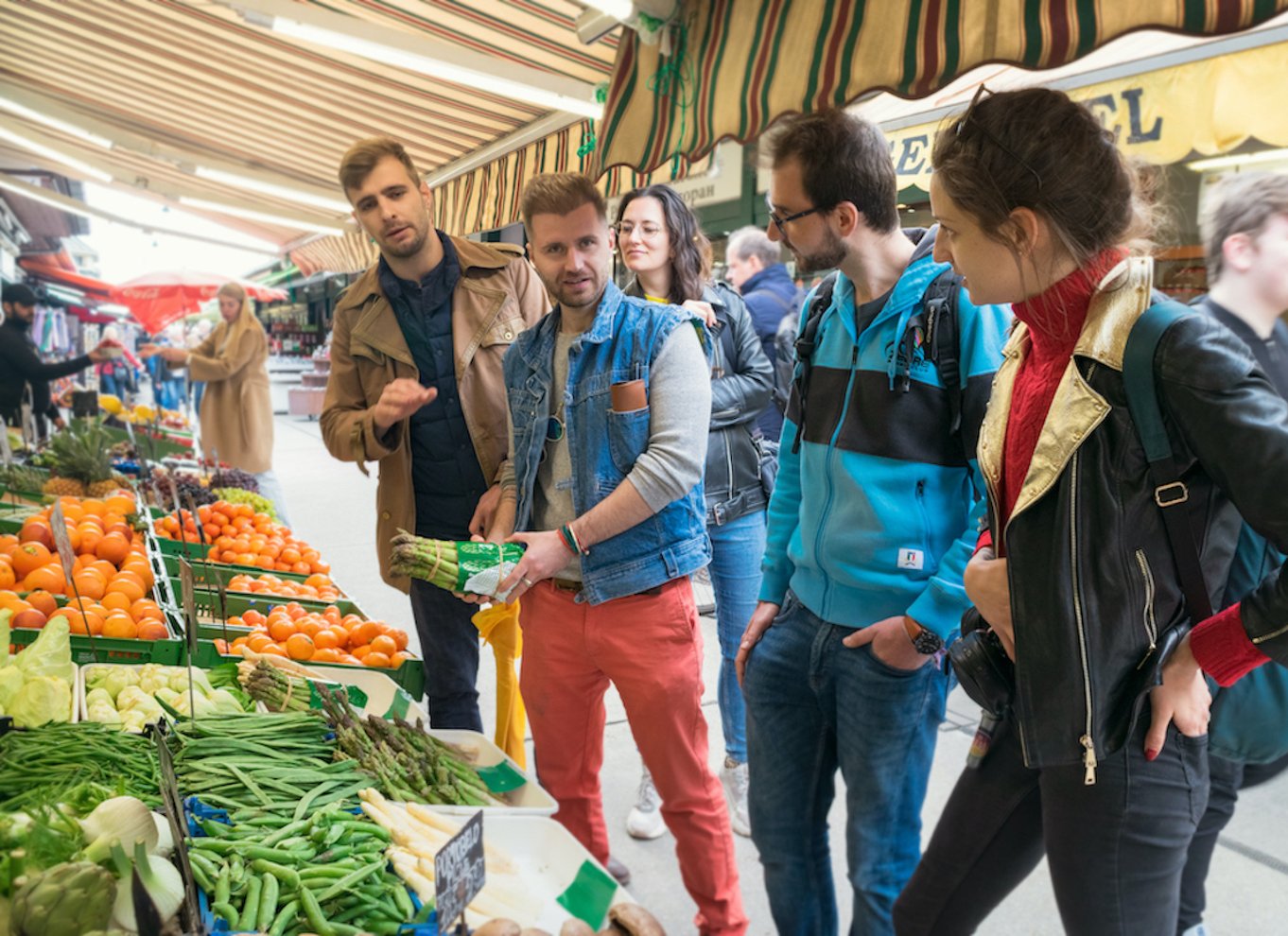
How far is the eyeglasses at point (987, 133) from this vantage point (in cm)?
122

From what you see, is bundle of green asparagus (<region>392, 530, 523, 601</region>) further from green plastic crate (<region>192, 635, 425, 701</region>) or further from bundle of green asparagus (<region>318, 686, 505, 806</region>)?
green plastic crate (<region>192, 635, 425, 701</region>)

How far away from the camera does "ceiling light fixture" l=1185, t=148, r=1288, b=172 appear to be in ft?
13.3

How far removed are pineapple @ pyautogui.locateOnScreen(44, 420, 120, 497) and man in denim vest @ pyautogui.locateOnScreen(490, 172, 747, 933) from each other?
3823 millimetres

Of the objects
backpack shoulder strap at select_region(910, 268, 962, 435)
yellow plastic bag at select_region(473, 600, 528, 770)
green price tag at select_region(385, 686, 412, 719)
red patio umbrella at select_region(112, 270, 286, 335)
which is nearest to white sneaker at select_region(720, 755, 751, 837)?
yellow plastic bag at select_region(473, 600, 528, 770)

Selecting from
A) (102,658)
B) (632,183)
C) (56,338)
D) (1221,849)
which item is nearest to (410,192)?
(632,183)

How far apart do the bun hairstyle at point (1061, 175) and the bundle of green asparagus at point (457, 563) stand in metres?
1.28

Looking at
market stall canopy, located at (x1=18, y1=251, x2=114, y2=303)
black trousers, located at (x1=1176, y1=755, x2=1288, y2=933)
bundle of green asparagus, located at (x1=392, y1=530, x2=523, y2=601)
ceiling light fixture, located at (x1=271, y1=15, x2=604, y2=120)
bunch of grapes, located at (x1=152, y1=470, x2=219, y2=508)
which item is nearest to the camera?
black trousers, located at (x1=1176, y1=755, x2=1288, y2=933)

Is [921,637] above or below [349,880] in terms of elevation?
above

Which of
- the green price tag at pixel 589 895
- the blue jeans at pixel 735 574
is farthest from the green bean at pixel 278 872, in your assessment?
the blue jeans at pixel 735 574

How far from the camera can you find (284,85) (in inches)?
208

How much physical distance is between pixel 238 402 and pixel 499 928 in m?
5.82

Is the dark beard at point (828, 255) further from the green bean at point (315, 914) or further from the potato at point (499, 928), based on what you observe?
the green bean at point (315, 914)

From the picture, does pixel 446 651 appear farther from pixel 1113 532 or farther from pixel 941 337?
pixel 1113 532

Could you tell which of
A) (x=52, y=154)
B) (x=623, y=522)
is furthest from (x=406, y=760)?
(x=52, y=154)
